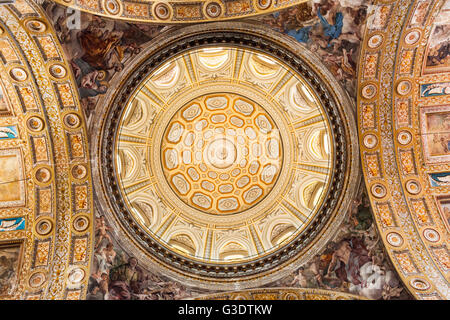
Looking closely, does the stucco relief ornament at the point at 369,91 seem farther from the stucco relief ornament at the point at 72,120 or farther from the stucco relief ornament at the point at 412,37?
the stucco relief ornament at the point at 72,120

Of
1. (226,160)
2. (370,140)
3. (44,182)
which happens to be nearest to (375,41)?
(370,140)

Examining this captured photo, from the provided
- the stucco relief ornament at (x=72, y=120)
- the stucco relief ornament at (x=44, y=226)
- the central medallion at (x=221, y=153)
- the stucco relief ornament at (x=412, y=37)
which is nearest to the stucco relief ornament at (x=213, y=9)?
the central medallion at (x=221, y=153)

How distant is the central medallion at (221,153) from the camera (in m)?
17.9

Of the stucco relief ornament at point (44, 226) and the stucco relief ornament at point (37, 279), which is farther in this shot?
the stucco relief ornament at point (44, 226)

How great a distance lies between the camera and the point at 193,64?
1592 centimetres

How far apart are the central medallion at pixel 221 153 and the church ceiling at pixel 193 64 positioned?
270cm

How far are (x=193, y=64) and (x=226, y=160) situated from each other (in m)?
5.81

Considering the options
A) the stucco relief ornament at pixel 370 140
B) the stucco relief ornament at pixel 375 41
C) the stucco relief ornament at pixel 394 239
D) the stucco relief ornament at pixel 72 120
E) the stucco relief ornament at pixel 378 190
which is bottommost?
the stucco relief ornament at pixel 394 239

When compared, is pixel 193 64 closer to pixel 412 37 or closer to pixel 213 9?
pixel 213 9

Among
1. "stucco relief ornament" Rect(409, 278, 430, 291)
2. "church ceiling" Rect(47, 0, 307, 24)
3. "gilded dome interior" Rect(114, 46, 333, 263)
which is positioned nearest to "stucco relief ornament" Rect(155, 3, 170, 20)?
"church ceiling" Rect(47, 0, 307, 24)

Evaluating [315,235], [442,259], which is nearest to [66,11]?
[315,235]
